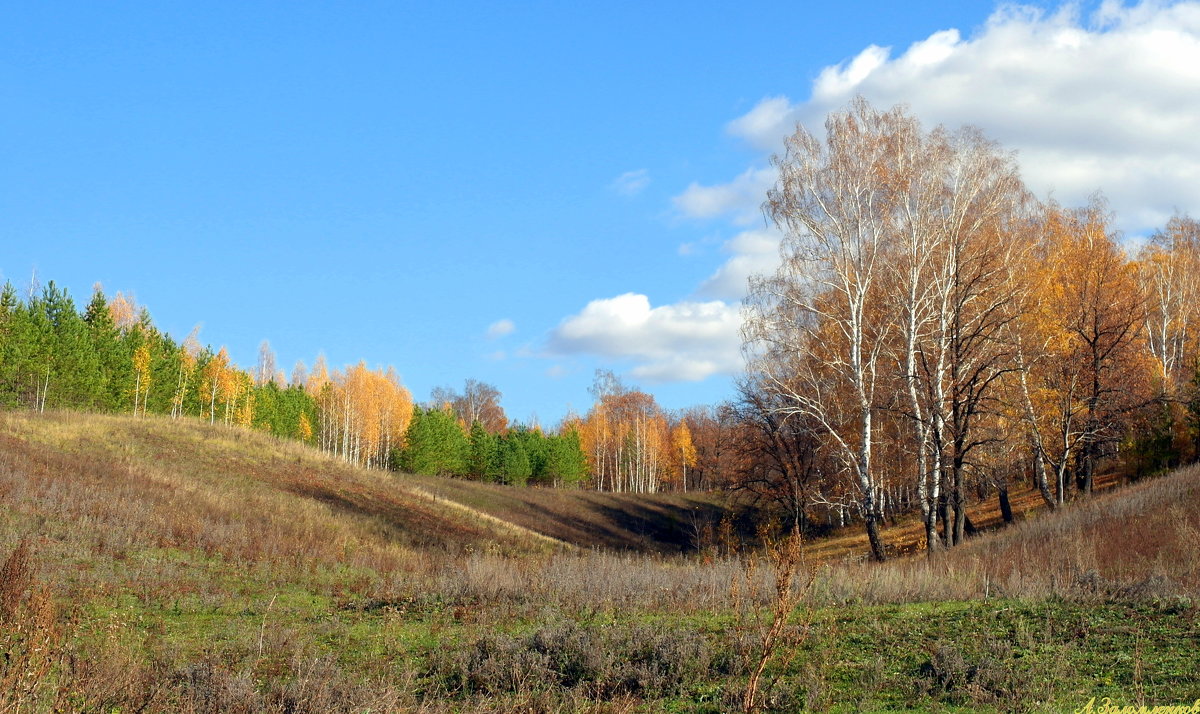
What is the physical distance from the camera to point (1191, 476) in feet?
67.8

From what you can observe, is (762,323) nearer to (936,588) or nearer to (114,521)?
(936,588)

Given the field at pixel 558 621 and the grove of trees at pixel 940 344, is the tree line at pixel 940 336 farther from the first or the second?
the field at pixel 558 621

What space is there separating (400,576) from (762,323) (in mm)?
12399

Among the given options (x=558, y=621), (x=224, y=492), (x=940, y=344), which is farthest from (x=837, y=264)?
(x=224, y=492)

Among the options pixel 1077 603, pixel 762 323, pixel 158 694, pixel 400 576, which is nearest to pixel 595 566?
pixel 400 576

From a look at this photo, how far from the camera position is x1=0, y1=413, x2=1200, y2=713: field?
7477mm
